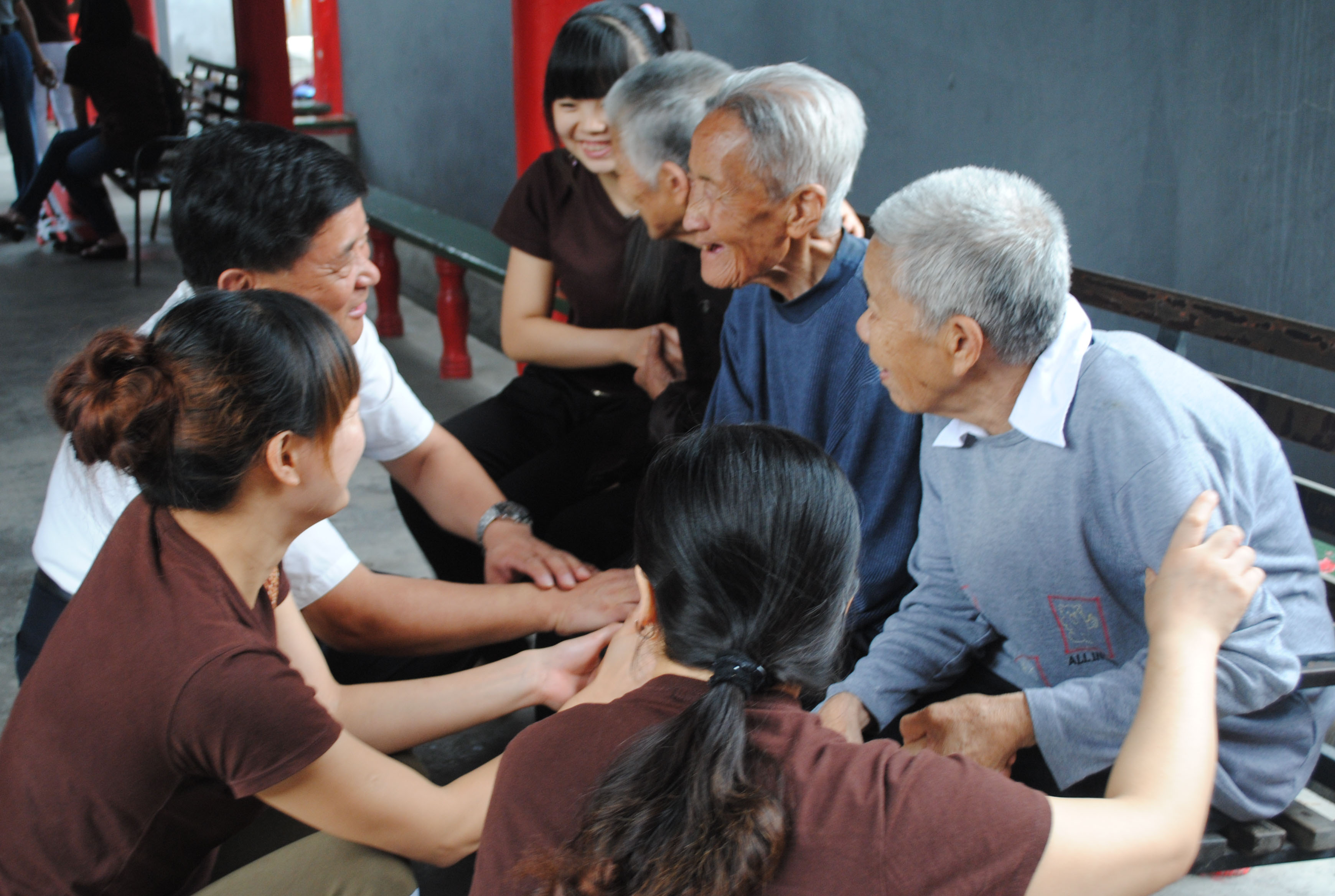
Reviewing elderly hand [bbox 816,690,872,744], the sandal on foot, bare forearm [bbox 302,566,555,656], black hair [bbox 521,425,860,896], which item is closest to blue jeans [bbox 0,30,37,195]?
the sandal on foot

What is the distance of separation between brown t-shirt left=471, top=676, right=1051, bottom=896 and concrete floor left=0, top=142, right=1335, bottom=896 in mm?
924

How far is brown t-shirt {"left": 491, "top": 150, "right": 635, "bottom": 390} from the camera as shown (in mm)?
2834

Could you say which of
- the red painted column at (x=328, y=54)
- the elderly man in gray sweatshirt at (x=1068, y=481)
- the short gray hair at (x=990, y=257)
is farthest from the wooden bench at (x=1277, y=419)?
the red painted column at (x=328, y=54)

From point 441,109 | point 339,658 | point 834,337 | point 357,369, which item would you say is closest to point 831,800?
point 357,369

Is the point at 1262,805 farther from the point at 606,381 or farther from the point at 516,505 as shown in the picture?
the point at 606,381

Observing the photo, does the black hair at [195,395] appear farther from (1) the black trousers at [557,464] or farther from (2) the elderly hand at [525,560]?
(1) the black trousers at [557,464]

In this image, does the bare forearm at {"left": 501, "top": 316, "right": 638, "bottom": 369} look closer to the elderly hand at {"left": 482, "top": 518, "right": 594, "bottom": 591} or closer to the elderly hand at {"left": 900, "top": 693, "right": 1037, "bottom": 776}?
the elderly hand at {"left": 482, "top": 518, "right": 594, "bottom": 591}

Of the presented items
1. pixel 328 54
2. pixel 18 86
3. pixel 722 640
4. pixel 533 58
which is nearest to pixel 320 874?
pixel 722 640

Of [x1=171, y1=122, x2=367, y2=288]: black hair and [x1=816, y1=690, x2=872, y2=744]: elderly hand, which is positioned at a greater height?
[x1=171, y1=122, x2=367, y2=288]: black hair

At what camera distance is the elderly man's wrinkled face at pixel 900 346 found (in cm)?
161

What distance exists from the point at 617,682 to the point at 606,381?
1.48 meters

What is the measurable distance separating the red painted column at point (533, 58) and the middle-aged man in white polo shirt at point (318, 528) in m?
2.20

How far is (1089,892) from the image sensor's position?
3.43 feet

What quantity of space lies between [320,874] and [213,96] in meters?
8.41
